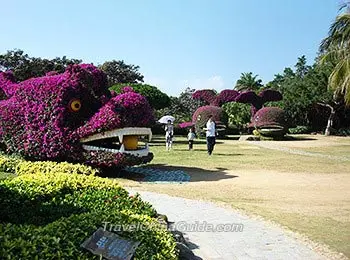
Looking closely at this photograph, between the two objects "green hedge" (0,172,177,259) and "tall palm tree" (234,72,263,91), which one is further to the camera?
"tall palm tree" (234,72,263,91)

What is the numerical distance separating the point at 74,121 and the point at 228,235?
6036 mm

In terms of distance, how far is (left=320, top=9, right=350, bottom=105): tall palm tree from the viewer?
64.7 ft

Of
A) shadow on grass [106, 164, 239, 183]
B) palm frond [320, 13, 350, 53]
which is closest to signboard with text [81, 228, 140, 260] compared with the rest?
shadow on grass [106, 164, 239, 183]

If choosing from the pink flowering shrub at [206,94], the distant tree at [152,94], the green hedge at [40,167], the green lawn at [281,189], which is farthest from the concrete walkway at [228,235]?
the pink flowering shrub at [206,94]

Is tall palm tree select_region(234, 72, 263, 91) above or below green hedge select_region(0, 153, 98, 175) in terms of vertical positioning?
above

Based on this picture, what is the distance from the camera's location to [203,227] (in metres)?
6.62

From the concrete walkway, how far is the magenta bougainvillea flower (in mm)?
2962

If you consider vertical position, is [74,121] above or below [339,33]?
below

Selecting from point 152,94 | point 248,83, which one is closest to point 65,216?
point 152,94

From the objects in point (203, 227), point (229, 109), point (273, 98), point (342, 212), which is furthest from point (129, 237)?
point (229, 109)

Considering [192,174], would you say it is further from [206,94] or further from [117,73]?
[117,73]

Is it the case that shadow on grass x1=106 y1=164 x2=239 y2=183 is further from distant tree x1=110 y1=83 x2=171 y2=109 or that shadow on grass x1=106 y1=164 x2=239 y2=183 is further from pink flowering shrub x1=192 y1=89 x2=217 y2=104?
pink flowering shrub x1=192 y1=89 x2=217 y2=104

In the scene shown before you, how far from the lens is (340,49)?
20.7 metres

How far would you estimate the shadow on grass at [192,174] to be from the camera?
11784mm
